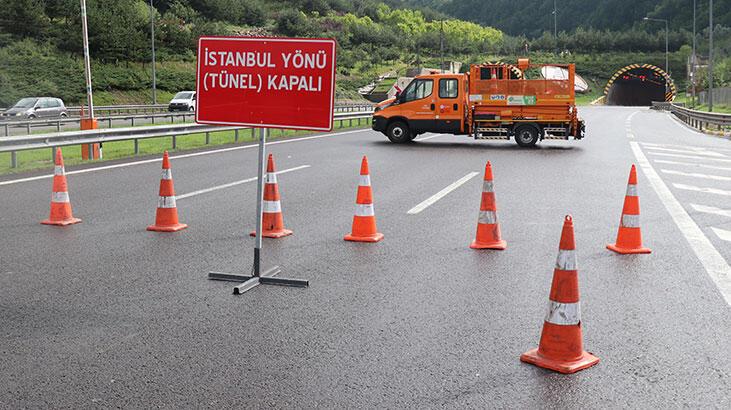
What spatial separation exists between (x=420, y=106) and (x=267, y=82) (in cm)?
1799

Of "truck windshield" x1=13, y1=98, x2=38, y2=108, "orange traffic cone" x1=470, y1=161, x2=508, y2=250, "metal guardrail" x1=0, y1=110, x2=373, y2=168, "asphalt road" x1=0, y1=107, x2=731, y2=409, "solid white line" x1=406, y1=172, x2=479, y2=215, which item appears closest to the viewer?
"asphalt road" x1=0, y1=107, x2=731, y2=409

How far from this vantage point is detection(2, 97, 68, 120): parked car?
1501 inches

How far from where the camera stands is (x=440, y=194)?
12.7m

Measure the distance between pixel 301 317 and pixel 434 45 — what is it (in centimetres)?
15427

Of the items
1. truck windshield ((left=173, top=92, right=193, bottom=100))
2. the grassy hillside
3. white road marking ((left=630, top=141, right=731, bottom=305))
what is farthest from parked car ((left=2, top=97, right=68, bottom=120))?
white road marking ((left=630, top=141, right=731, bottom=305))

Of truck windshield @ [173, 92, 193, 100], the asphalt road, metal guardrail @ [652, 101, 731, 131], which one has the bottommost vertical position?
the asphalt road

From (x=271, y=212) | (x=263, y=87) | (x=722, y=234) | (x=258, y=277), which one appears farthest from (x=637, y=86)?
(x=258, y=277)

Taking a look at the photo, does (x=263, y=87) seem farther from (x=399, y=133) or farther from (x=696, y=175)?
(x=399, y=133)

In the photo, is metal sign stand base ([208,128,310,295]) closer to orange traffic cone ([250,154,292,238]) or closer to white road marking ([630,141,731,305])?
orange traffic cone ([250,154,292,238])

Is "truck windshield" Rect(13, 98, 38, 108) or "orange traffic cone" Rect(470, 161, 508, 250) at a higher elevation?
"truck windshield" Rect(13, 98, 38, 108)

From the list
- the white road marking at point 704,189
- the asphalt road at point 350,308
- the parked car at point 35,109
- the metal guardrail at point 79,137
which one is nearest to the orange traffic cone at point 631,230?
the asphalt road at point 350,308

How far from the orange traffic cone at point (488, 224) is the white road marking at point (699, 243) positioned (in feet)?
6.39

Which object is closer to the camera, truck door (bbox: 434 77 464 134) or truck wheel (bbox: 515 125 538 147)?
truck wheel (bbox: 515 125 538 147)

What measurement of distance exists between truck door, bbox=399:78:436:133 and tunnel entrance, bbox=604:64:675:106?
81.1 metres
